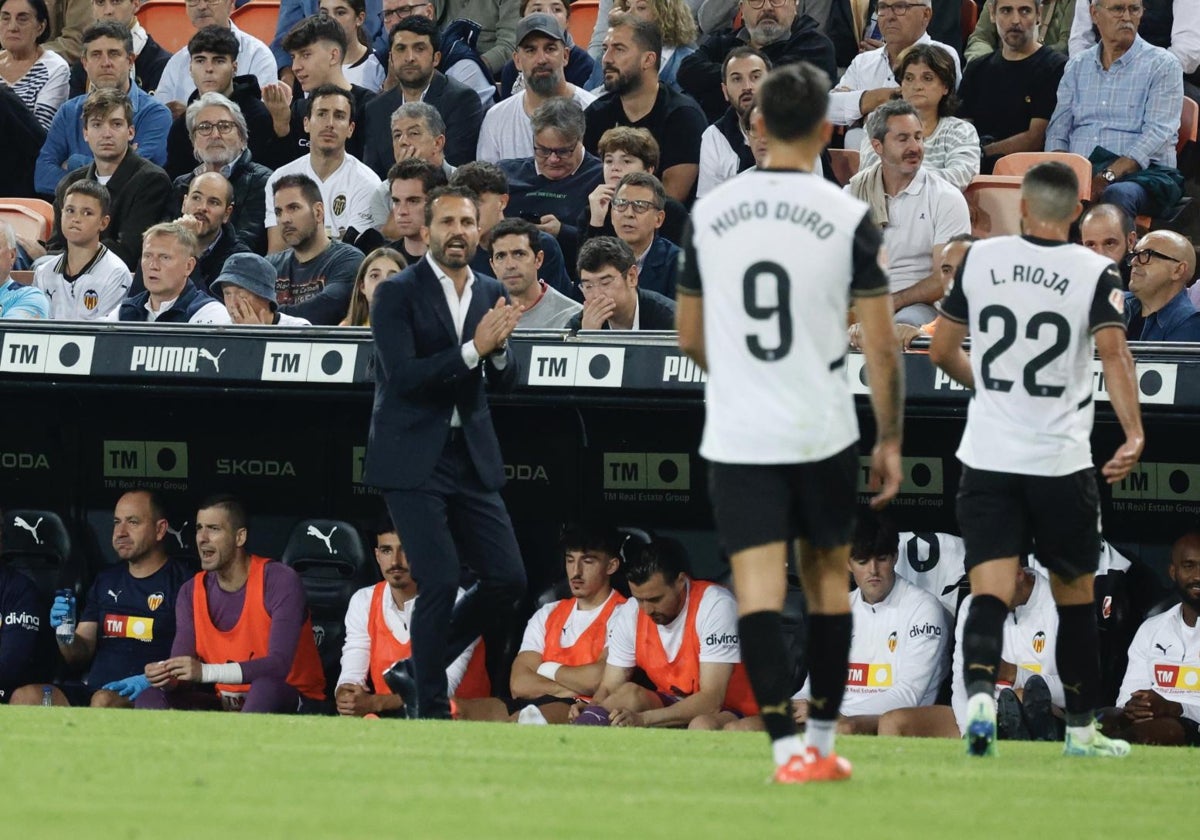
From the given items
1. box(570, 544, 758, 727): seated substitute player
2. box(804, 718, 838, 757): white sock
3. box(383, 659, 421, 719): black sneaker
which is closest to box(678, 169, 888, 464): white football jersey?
box(804, 718, 838, 757): white sock

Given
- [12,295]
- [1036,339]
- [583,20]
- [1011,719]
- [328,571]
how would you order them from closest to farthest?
1. [1036,339]
2. [1011,719]
3. [328,571]
4. [12,295]
5. [583,20]

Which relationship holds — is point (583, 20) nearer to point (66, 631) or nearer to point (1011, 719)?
point (66, 631)

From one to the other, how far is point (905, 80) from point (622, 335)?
8.14ft

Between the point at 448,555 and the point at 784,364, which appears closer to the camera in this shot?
the point at 784,364

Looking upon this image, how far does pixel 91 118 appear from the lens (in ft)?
34.4

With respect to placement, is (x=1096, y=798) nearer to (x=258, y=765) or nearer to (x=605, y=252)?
(x=258, y=765)

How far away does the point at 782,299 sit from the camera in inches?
174

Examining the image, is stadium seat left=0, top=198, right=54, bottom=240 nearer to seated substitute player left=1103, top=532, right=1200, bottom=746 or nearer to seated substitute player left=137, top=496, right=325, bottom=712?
seated substitute player left=137, top=496, right=325, bottom=712

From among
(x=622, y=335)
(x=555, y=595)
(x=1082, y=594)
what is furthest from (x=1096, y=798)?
(x=555, y=595)

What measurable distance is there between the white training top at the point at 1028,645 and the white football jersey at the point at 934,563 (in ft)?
1.44

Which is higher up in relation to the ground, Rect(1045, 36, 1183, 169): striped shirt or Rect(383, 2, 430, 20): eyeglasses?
Rect(383, 2, 430, 20): eyeglasses

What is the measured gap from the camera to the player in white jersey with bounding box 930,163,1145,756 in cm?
543

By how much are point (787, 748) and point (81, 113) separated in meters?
8.12

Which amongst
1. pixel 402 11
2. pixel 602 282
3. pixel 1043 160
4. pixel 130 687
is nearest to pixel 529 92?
pixel 402 11
